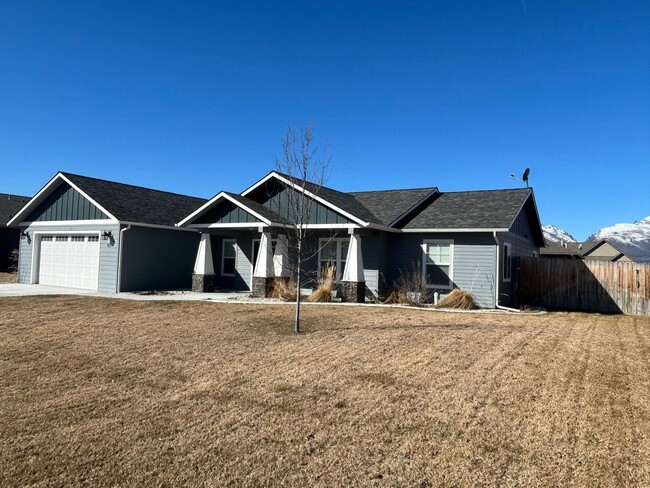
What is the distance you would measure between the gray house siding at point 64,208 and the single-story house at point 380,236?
4459 millimetres

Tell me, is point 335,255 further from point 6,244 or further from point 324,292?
point 6,244

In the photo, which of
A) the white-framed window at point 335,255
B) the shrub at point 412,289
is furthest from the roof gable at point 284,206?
the shrub at point 412,289

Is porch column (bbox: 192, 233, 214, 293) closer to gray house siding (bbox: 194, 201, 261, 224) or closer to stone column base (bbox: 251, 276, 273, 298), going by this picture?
gray house siding (bbox: 194, 201, 261, 224)

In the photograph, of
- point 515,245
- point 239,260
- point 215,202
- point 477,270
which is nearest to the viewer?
point 477,270

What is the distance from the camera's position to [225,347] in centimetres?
826

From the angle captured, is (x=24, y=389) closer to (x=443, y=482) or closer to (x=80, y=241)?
(x=443, y=482)

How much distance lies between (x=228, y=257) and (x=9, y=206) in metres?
19.4

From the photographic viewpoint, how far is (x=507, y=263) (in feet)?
57.3

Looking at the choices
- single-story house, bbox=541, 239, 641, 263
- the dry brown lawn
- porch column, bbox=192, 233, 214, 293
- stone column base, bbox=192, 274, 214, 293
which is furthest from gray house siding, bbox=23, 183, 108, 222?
single-story house, bbox=541, 239, 641, 263

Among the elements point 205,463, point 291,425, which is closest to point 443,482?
point 291,425

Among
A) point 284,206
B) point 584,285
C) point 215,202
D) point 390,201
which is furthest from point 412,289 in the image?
point 215,202

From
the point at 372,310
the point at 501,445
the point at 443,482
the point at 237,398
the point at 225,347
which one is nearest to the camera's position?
the point at 443,482

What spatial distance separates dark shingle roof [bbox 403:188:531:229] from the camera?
1631 centimetres

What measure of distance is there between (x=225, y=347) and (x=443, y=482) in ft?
17.5
